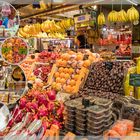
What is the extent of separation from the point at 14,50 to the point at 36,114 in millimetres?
725

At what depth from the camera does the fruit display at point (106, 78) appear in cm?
291

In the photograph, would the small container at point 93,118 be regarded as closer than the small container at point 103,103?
Yes

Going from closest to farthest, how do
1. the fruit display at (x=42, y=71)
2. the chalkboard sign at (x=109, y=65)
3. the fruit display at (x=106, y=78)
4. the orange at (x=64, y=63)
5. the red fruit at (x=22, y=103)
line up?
1. the red fruit at (x=22, y=103)
2. the fruit display at (x=106, y=78)
3. the chalkboard sign at (x=109, y=65)
4. the orange at (x=64, y=63)
5. the fruit display at (x=42, y=71)

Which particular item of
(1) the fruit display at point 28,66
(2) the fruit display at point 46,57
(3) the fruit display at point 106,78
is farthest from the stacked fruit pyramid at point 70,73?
(2) the fruit display at point 46,57

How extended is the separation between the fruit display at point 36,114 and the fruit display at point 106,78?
65 centimetres

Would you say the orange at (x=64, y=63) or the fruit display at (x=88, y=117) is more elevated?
the orange at (x=64, y=63)

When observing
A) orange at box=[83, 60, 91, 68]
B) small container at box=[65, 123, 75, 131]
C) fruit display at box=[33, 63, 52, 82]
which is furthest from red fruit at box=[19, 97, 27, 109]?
fruit display at box=[33, 63, 52, 82]

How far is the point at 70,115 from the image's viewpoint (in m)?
→ 1.88

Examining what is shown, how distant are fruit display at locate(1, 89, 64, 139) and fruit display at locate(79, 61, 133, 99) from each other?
647 mm

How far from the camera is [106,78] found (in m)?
3.05

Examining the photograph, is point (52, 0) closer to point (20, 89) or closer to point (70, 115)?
point (20, 89)

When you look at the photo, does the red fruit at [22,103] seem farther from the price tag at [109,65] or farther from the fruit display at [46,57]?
the fruit display at [46,57]

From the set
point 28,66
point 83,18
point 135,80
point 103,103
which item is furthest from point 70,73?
point 83,18

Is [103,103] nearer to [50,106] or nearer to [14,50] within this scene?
[50,106]
